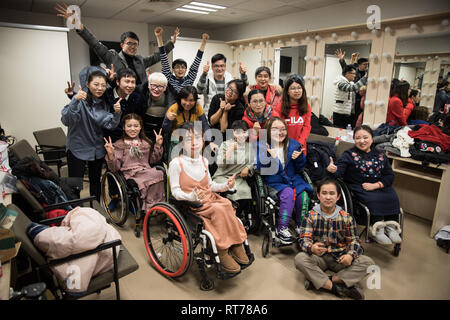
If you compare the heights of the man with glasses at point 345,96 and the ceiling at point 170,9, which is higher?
the ceiling at point 170,9

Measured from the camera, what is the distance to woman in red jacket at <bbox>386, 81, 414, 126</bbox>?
134 inches

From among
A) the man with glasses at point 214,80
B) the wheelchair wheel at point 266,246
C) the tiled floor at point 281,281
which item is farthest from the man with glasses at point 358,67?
the wheelchair wheel at point 266,246

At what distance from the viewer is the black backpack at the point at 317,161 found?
264 centimetres

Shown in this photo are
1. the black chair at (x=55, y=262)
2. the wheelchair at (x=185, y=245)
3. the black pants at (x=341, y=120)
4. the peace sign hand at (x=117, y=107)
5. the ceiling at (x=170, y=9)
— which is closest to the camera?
the black chair at (x=55, y=262)

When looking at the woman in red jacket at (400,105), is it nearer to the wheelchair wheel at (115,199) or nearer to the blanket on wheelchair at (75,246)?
the wheelchair wheel at (115,199)

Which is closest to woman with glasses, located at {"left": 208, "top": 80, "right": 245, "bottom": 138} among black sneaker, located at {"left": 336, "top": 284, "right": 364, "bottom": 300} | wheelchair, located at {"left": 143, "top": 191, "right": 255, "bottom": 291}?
wheelchair, located at {"left": 143, "top": 191, "right": 255, "bottom": 291}

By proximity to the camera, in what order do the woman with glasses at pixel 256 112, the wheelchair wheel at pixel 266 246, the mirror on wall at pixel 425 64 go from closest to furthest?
the wheelchair wheel at pixel 266 246
the woman with glasses at pixel 256 112
the mirror on wall at pixel 425 64

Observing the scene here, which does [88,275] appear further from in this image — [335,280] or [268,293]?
[335,280]

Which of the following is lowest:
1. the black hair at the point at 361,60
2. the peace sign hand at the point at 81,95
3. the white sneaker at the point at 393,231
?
the white sneaker at the point at 393,231

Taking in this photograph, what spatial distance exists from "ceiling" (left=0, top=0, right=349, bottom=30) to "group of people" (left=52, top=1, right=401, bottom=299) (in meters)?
1.83

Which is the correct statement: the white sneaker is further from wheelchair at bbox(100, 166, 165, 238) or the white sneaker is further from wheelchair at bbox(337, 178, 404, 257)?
wheelchair at bbox(100, 166, 165, 238)

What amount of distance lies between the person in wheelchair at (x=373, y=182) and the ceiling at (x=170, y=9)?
8.75ft
